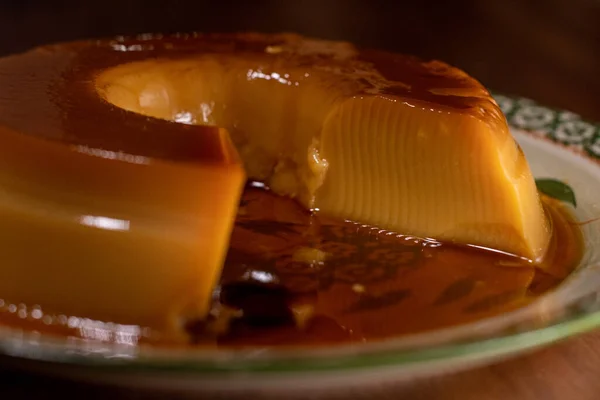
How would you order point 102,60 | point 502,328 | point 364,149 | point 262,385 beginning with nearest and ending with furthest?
point 262,385
point 502,328
point 364,149
point 102,60

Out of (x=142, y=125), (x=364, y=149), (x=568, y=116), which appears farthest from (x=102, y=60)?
(x=568, y=116)

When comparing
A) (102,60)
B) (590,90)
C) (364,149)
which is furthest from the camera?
(590,90)

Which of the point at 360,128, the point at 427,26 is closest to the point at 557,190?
the point at 360,128

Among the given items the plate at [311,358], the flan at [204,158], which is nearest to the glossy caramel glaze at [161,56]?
the flan at [204,158]

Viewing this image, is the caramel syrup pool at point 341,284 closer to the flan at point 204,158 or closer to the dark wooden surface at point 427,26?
the flan at point 204,158

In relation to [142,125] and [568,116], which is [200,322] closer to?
[142,125]
